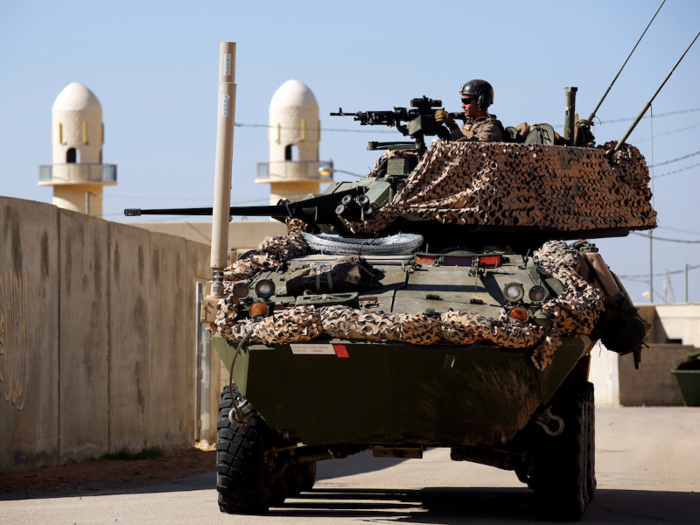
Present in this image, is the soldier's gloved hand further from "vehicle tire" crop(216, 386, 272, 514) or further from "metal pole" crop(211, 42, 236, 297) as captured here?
"vehicle tire" crop(216, 386, 272, 514)

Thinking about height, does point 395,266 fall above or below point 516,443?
above

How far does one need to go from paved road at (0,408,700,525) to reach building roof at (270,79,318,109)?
2821cm

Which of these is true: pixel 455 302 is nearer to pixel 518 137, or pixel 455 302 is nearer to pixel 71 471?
Answer: pixel 518 137

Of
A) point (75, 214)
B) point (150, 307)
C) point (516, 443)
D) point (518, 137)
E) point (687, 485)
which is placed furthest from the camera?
point (150, 307)

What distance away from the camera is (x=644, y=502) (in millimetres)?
9289

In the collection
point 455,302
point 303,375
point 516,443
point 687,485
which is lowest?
point 687,485

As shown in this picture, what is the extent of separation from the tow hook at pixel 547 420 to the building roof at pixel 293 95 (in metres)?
34.6

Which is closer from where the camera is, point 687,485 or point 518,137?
point 518,137

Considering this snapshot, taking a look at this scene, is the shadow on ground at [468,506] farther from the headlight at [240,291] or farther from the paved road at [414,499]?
the headlight at [240,291]

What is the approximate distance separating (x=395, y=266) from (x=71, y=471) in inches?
188

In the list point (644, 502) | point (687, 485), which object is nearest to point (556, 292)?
point (644, 502)

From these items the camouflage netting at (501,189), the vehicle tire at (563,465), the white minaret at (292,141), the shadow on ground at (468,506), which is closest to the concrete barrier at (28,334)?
the shadow on ground at (468,506)

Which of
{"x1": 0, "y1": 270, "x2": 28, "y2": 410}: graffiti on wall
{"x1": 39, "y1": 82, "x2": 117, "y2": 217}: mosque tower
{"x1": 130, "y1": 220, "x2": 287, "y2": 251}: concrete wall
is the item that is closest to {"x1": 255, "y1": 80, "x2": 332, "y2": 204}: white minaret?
{"x1": 39, "y1": 82, "x2": 117, "y2": 217}: mosque tower

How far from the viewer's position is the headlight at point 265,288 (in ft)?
25.1
